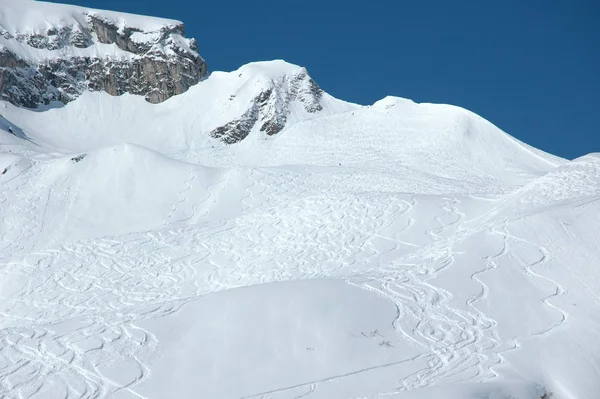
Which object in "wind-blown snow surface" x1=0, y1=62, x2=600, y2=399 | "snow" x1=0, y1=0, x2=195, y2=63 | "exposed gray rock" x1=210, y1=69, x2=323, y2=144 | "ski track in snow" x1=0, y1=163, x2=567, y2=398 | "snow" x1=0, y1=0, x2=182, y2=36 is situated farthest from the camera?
"snow" x1=0, y1=0, x2=182, y2=36

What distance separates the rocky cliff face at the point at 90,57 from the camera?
6706cm

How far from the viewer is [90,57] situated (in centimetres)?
7275

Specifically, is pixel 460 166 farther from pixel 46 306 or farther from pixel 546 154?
pixel 46 306

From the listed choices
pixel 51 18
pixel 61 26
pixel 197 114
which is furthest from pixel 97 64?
pixel 197 114

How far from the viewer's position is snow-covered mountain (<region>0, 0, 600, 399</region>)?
11586 millimetres

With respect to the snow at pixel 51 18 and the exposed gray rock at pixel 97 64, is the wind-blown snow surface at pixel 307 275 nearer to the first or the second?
the exposed gray rock at pixel 97 64

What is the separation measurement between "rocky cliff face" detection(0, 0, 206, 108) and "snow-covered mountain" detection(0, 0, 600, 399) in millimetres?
20099

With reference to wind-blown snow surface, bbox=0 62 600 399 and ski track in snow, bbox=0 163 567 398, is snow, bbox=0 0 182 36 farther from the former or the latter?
ski track in snow, bbox=0 163 567 398

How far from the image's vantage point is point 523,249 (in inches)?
691

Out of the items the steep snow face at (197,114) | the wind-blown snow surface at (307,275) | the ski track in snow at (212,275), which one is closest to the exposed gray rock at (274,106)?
the steep snow face at (197,114)

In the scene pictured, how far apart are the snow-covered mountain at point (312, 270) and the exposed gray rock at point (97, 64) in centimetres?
1937

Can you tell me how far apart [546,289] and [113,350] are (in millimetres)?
9994

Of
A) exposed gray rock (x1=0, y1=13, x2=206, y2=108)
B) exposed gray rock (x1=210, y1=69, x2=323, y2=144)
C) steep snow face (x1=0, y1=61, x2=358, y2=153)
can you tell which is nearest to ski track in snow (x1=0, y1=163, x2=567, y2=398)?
exposed gray rock (x1=210, y1=69, x2=323, y2=144)

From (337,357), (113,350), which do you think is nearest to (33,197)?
(113,350)
